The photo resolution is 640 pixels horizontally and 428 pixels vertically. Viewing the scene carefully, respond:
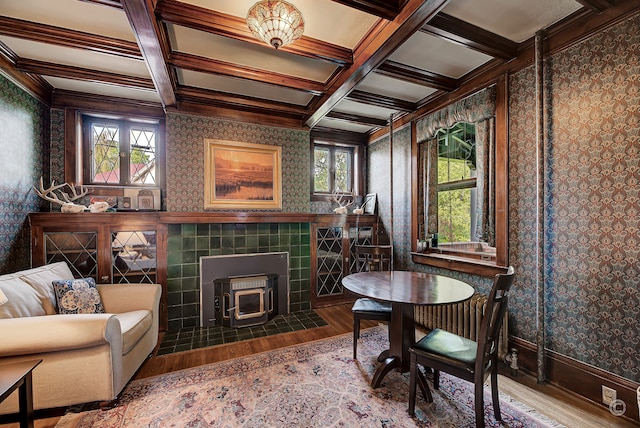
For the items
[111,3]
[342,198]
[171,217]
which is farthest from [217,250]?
[111,3]

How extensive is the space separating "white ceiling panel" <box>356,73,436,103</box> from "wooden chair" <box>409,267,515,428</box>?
2.18m

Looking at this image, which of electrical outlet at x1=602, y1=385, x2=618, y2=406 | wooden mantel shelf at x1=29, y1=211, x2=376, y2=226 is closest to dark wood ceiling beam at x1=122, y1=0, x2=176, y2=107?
wooden mantel shelf at x1=29, y1=211, x2=376, y2=226

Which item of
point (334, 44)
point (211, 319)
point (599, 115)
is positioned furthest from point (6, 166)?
point (599, 115)

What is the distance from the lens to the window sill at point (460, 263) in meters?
2.47

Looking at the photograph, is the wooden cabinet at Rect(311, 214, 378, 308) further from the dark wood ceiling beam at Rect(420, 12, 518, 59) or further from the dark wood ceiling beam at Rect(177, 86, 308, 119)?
the dark wood ceiling beam at Rect(420, 12, 518, 59)

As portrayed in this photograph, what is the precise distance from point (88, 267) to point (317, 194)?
299 centimetres

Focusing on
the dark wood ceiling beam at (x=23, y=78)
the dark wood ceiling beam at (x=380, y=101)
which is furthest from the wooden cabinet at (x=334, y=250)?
the dark wood ceiling beam at (x=23, y=78)

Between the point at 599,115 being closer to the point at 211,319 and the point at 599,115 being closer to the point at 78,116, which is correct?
the point at 211,319

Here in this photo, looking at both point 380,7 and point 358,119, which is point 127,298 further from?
point 358,119

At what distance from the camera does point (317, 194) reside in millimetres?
4203

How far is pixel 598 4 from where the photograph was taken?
1.69 m

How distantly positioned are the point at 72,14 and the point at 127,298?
232cm

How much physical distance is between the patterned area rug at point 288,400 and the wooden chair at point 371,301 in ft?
→ 1.34

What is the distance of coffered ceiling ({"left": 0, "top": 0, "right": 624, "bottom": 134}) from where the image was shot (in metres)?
1.77
